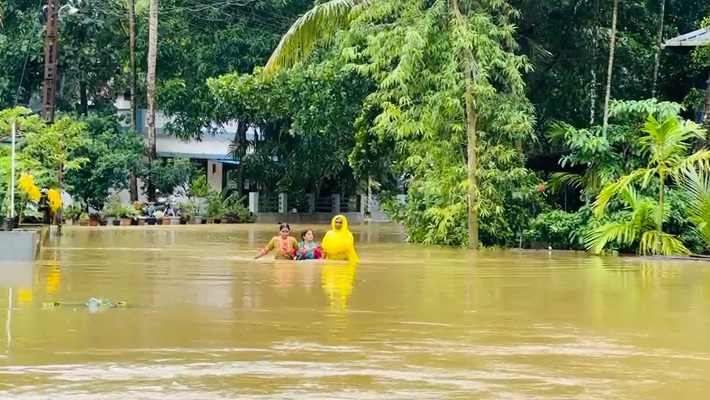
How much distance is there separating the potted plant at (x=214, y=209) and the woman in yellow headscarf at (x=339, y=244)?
2181cm

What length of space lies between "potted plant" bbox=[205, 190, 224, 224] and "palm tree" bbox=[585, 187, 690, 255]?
817 inches

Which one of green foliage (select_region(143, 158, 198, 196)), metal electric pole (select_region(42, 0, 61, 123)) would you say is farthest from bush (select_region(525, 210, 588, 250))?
green foliage (select_region(143, 158, 198, 196))

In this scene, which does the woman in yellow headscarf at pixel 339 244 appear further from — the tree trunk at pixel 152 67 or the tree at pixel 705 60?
the tree trunk at pixel 152 67

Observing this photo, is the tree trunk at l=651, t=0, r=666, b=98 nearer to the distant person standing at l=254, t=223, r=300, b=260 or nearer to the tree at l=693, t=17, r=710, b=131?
the tree at l=693, t=17, r=710, b=131

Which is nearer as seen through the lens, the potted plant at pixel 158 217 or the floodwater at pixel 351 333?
the floodwater at pixel 351 333

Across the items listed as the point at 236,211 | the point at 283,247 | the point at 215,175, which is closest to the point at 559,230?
the point at 283,247

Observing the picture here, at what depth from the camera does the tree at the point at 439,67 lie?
22891 millimetres

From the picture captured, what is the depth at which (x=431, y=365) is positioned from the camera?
7.54m

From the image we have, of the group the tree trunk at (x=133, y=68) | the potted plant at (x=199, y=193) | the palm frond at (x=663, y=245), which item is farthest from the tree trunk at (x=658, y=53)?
the tree trunk at (x=133, y=68)

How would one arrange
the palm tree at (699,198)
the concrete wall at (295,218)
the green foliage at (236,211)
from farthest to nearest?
the concrete wall at (295,218) → the green foliage at (236,211) → the palm tree at (699,198)

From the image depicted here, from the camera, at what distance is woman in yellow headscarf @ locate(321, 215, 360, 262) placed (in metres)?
17.9

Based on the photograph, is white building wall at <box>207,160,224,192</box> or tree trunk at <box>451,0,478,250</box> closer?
tree trunk at <box>451,0,478,250</box>

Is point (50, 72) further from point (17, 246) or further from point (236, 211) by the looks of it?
point (236, 211)

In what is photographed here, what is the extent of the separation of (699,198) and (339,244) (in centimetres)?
708
